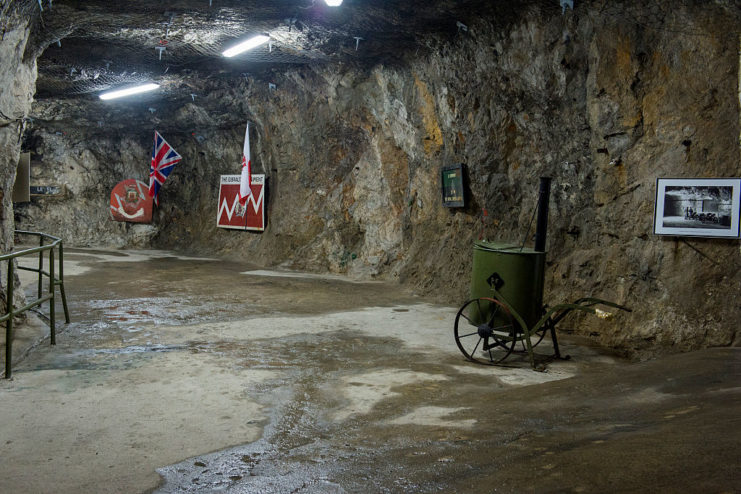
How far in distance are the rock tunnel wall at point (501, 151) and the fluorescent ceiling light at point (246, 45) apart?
223 cm

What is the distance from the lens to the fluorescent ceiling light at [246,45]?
1037 centimetres

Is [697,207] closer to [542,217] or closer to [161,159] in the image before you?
[542,217]

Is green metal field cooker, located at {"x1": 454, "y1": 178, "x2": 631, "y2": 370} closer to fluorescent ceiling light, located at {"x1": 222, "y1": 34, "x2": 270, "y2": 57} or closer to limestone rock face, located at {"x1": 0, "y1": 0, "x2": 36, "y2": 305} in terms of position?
limestone rock face, located at {"x1": 0, "y1": 0, "x2": 36, "y2": 305}

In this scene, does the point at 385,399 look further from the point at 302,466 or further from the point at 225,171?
the point at 225,171

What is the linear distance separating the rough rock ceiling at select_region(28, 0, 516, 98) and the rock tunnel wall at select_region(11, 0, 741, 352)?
68 cm

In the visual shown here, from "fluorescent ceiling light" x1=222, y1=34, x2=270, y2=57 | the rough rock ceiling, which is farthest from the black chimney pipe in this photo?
"fluorescent ceiling light" x1=222, y1=34, x2=270, y2=57

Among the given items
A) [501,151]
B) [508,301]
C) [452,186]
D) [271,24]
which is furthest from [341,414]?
[271,24]

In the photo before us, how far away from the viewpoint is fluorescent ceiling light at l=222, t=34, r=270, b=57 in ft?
34.0

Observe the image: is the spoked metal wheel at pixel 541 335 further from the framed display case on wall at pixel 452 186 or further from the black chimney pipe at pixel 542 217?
the framed display case on wall at pixel 452 186

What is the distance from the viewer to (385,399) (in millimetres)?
4695

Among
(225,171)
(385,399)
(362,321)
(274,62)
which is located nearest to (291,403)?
(385,399)

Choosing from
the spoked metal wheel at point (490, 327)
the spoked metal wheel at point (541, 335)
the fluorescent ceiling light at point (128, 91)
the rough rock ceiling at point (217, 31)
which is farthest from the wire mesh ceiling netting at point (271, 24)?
the spoked metal wheel at point (490, 327)

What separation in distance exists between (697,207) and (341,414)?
14.8 feet

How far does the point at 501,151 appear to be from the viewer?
29.8ft
